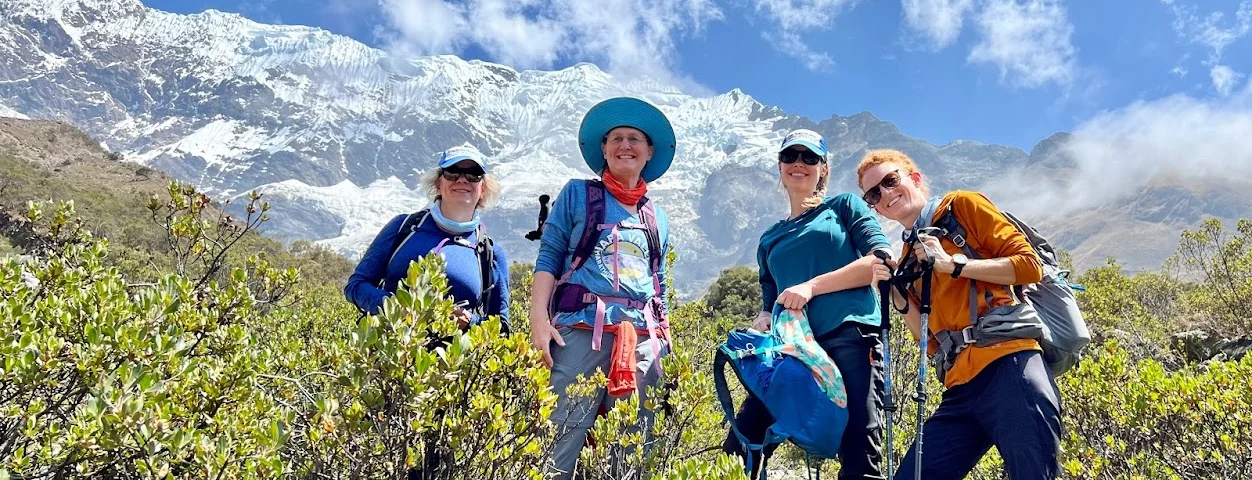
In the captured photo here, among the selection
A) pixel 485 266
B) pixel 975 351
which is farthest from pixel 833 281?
pixel 485 266

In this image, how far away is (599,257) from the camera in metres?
2.98

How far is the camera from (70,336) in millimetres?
2311

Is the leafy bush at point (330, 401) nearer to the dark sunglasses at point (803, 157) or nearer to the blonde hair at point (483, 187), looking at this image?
the blonde hair at point (483, 187)

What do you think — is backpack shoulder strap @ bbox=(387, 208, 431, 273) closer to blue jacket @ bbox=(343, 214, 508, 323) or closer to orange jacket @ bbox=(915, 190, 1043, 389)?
blue jacket @ bbox=(343, 214, 508, 323)

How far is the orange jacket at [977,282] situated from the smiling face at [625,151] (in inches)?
56.5

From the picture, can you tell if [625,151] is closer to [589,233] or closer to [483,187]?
[589,233]

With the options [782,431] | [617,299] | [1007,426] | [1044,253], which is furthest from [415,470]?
[1044,253]

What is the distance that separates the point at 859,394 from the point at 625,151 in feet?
5.31

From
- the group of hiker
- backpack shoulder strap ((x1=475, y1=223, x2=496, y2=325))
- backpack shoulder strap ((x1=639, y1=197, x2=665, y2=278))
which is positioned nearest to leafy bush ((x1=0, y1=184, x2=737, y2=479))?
the group of hiker

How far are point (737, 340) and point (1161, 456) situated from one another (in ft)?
8.88

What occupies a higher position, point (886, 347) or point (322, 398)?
point (886, 347)

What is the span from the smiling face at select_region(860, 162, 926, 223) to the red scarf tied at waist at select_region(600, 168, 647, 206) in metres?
1.12

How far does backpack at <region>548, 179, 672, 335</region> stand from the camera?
9.62 feet

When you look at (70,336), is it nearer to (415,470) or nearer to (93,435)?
(93,435)
